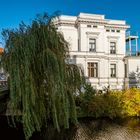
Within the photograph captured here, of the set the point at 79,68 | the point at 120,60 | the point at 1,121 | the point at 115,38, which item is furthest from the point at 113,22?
the point at 79,68

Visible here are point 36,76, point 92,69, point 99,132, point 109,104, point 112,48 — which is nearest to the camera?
point 36,76

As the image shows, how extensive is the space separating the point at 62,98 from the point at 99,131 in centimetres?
580

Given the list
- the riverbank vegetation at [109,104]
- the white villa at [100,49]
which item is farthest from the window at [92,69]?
the riverbank vegetation at [109,104]

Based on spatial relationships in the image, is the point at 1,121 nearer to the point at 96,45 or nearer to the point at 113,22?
the point at 96,45

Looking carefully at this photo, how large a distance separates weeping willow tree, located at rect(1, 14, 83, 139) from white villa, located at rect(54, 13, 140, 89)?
18.4 metres

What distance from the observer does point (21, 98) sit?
11.1m

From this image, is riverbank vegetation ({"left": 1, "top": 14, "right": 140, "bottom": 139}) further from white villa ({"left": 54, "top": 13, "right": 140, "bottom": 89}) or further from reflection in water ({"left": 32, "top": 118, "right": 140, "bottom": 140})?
white villa ({"left": 54, "top": 13, "right": 140, "bottom": 89})

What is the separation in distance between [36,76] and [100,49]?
21.0 m

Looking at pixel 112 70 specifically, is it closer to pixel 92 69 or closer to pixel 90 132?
pixel 92 69

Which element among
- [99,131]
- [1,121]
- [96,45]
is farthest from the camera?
[96,45]

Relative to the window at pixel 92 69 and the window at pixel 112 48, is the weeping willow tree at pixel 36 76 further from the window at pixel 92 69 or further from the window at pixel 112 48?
the window at pixel 112 48

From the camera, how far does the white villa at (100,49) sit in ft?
103

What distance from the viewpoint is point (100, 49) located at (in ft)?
104

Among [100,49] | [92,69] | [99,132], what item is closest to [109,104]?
[99,132]
